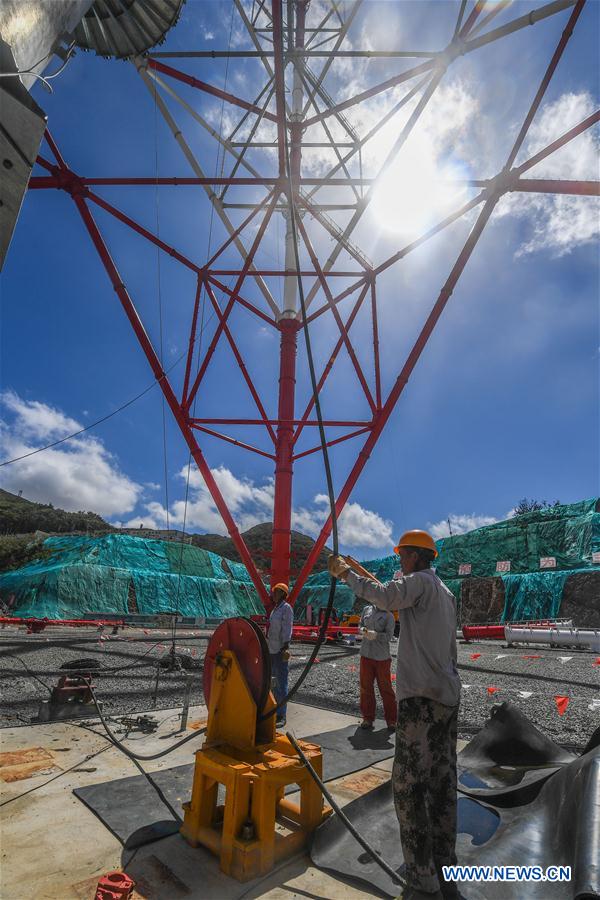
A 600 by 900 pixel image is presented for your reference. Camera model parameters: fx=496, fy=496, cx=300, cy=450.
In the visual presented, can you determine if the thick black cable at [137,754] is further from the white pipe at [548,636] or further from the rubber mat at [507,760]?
the white pipe at [548,636]

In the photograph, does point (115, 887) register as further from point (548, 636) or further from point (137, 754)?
point (548, 636)

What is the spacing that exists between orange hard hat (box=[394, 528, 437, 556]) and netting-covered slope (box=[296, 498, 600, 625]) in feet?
84.7

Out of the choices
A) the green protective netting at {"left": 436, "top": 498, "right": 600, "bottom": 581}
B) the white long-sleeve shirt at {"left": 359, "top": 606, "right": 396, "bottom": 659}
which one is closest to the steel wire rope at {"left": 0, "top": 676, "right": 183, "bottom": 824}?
the white long-sleeve shirt at {"left": 359, "top": 606, "right": 396, "bottom": 659}

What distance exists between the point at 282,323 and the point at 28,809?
10.3 metres

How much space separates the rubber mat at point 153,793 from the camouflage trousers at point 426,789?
151cm

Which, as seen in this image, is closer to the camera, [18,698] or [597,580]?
[18,698]

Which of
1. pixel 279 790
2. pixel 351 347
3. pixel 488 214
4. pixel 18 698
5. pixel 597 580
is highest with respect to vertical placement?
pixel 488 214

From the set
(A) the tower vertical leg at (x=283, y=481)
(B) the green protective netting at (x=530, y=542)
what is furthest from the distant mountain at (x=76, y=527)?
(A) the tower vertical leg at (x=283, y=481)

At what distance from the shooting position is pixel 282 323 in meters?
11.9

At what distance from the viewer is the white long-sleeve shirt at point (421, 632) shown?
2.53 m

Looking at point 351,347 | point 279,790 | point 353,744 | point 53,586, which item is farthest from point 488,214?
point 53,586

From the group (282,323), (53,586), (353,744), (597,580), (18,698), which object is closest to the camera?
(353,744)

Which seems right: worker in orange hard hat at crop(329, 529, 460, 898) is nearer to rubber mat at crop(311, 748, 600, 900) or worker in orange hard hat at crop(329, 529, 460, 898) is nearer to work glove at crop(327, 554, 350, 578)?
work glove at crop(327, 554, 350, 578)

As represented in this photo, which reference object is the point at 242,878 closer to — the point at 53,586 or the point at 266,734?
the point at 266,734
